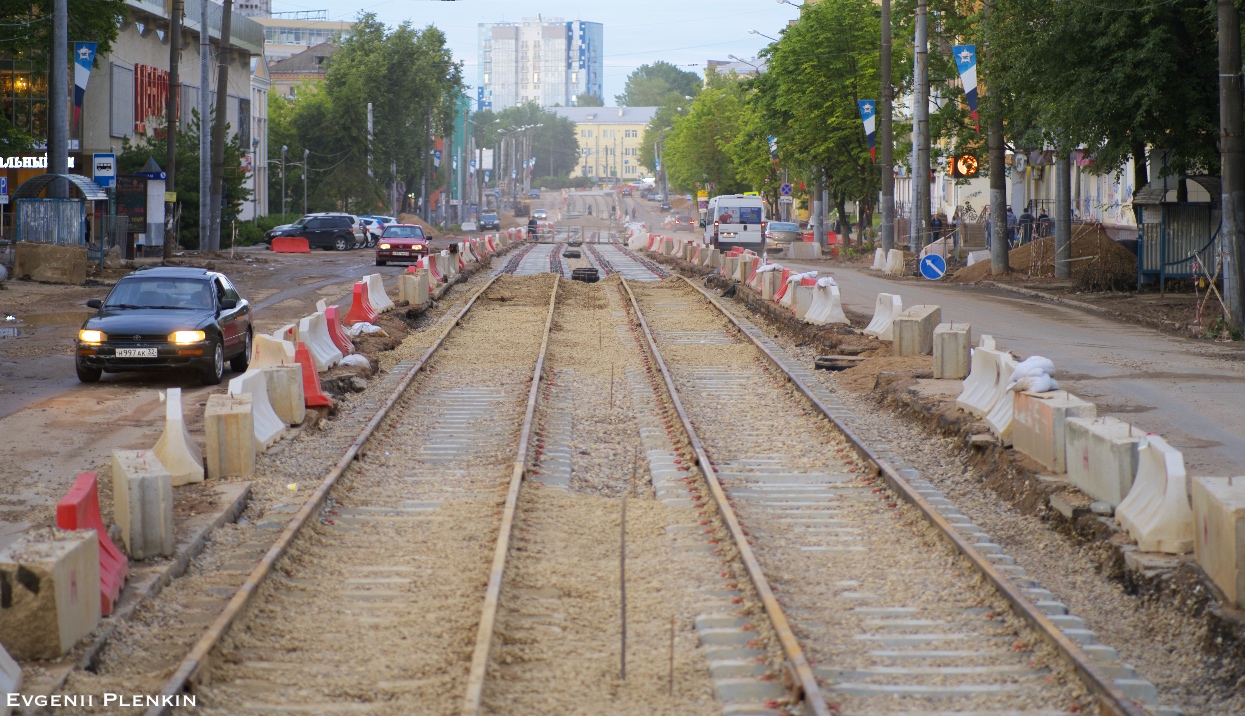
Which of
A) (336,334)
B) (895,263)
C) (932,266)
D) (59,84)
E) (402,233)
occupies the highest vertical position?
(59,84)

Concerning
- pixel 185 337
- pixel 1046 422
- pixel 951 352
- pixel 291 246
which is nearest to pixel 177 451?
pixel 185 337

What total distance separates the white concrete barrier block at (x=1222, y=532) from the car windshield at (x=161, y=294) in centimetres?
1300

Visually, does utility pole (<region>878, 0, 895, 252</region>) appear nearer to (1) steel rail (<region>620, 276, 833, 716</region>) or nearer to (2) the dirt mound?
(2) the dirt mound

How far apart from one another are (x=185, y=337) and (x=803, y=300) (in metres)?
12.9

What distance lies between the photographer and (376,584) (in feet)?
27.6

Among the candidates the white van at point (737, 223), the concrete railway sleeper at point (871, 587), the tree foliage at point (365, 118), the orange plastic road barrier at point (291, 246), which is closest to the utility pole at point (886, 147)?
the white van at point (737, 223)

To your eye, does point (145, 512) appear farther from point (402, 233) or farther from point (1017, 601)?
point (402, 233)

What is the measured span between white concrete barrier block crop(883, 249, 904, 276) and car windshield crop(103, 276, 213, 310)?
2981cm

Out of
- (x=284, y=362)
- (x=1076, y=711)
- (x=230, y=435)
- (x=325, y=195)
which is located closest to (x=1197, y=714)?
(x=1076, y=711)

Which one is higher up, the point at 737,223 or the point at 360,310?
the point at 737,223

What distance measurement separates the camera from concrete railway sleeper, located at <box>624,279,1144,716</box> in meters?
6.61

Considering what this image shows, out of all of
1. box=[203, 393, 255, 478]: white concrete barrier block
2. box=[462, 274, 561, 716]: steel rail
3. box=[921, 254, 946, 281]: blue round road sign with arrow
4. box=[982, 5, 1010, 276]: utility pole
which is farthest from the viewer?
box=[982, 5, 1010, 276]: utility pole

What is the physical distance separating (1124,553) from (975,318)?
745 inches

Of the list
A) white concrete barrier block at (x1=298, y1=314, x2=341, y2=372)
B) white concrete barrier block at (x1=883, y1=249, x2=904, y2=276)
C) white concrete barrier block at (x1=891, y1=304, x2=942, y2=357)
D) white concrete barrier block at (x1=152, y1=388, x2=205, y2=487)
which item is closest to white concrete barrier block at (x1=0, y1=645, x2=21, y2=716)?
white concrete barrier block at (x1=152, y1=388, x2=205, y2=487)
